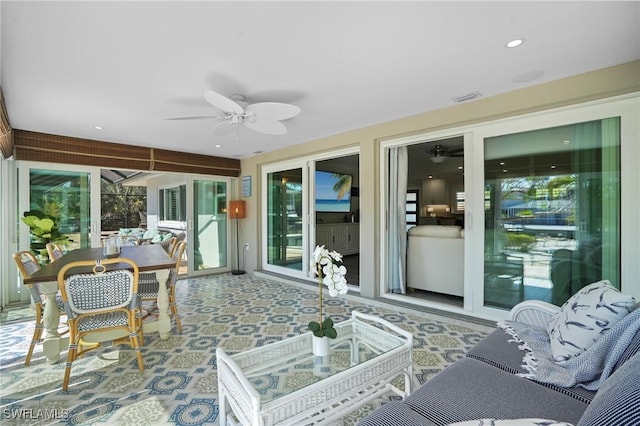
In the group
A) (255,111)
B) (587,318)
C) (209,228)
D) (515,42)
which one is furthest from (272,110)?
(209,228)

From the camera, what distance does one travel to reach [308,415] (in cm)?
131

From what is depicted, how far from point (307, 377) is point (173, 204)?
7001 mm

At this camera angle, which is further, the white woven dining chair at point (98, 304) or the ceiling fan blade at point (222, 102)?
the ceiling fan blade at point (222, 102)

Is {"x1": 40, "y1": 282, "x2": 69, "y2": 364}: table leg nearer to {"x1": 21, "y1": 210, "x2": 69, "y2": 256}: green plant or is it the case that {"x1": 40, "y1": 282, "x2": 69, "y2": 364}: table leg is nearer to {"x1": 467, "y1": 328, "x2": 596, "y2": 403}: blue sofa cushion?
{"x1": 21, "y1": 210, "x2": 69, "y2": 256}: green plant

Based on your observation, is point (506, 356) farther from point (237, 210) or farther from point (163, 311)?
point (237, 210)

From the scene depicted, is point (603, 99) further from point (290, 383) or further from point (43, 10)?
point (43, 10)

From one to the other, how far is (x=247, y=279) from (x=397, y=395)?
13.1 ft

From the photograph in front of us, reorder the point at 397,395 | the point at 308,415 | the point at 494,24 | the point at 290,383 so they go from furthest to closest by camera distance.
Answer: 1. the point at 397,395
2. the point at 494,24
3. the point at 290,383
4. the point at 308,415

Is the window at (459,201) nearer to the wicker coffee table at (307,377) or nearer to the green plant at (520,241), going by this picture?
the green plant at (520,241)

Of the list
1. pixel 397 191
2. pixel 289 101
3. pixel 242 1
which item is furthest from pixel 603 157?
pixel 242 1

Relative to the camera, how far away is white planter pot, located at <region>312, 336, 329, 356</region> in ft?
5.65

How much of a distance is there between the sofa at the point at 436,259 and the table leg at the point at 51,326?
12.7 feet

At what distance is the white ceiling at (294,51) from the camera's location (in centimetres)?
166

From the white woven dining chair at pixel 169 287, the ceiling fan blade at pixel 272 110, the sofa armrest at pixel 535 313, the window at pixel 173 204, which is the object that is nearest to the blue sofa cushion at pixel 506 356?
the sofa armrest at pixel 535 313
